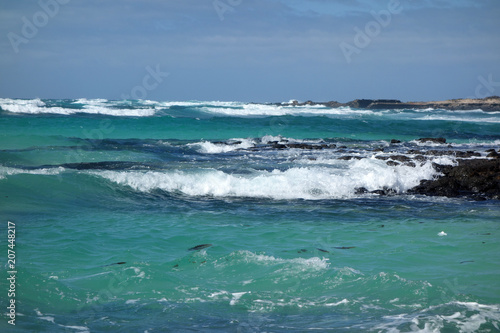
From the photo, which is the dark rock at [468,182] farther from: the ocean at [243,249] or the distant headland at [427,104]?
the distant headland at [427,104]

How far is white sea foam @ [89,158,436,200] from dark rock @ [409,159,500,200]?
487 millimetres

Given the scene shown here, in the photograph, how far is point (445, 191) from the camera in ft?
43.0

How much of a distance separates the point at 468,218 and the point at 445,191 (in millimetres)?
3066

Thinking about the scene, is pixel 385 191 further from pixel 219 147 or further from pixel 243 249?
pixel 219 147

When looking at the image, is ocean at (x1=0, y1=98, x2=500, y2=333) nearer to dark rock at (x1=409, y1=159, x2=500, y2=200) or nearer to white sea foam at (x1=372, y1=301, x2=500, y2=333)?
white sea foam at (x1=372, y1=301, x2=500, y2=333)

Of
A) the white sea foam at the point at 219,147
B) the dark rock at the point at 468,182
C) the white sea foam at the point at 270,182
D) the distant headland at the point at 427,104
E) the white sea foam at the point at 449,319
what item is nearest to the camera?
the white sea foam at the point at 449,319

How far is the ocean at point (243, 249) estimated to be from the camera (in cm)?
540

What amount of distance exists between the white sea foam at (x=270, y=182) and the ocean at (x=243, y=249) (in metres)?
0.05

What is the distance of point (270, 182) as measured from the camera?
13.2m

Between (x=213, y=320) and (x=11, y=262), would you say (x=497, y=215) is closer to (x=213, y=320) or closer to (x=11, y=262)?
(x=213, y=320)

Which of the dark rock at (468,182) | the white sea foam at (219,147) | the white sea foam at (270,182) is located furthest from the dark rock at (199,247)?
the white sea foam at (219,147)

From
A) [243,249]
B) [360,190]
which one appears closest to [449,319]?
[243,249]

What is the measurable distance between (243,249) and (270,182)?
5.39m

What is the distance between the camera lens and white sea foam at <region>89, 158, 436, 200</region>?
42.0ft
